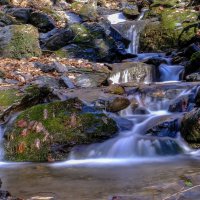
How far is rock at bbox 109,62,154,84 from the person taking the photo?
1290cm

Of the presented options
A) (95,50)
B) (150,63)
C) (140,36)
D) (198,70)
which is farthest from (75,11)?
(198,70)

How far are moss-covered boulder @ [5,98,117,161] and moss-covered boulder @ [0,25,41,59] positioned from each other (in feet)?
22.0

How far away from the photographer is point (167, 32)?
17031 mm

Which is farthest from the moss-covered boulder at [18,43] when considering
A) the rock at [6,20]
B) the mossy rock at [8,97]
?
the mossy rock at [8,97]

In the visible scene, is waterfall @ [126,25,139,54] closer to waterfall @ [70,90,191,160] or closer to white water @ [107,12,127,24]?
white water @ [107,12,127,24]

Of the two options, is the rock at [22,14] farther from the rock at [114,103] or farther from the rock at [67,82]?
the rock at [114,103]

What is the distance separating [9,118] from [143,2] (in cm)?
1509

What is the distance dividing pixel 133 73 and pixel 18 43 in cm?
417

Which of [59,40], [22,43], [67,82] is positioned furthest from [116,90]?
[59,40]

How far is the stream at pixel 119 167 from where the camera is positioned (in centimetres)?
508

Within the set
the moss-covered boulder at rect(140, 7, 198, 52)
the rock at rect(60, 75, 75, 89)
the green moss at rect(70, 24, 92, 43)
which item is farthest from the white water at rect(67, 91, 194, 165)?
the moss-covered boulder at rect(140, 7, 198, 52)

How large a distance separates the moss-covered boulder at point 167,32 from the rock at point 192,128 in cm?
896

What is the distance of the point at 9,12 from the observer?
1848 centimetres

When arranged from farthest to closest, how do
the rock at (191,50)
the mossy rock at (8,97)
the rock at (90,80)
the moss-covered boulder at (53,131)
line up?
the rock at (191,50) < the rock at (90,80) < the mossy rock at (8,97) < the moss-covered boulder at (53,131)
